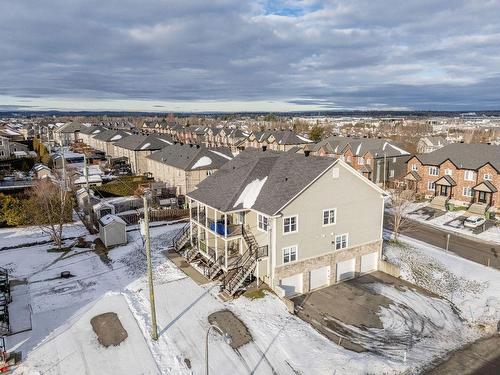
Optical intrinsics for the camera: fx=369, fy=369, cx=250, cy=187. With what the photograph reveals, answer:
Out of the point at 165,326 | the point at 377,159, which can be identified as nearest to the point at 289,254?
the point at 165,326

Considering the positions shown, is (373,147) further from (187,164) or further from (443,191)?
(187,164)

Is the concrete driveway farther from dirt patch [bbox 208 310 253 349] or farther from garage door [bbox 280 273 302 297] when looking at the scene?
dirt patch [bbox 208 310 253 349]

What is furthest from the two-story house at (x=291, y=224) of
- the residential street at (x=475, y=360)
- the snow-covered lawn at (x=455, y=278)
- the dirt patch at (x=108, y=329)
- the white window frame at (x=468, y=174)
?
the white window frame at (x=468, y=174)

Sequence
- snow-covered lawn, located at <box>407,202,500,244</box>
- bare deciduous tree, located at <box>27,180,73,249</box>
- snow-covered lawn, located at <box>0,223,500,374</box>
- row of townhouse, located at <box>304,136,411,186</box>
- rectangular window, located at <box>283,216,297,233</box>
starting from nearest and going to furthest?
snow-covered lawn, located at <box>0,223,500,374</box> < rectangular window, located at <box>283,216,297,233</box> < bare deciduous tree, located at <box>27,180,73,249</box> < snow-covered lawn, located at <box>407,202,500,244</box> < row of townhouse, located at <box>304,136,411,186</box>

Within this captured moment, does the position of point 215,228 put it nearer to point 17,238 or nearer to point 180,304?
point 180,304

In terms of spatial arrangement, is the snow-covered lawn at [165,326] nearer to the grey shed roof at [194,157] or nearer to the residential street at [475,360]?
the residential street at [475,360]

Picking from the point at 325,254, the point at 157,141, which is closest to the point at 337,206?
the point at 325,254

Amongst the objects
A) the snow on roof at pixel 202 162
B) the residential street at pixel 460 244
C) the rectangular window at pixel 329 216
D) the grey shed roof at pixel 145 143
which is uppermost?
the grey shed roof at pixel 145 143

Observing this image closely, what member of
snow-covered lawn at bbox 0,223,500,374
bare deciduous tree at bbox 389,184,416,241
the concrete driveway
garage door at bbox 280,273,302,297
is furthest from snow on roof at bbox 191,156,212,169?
the concrete driveway
